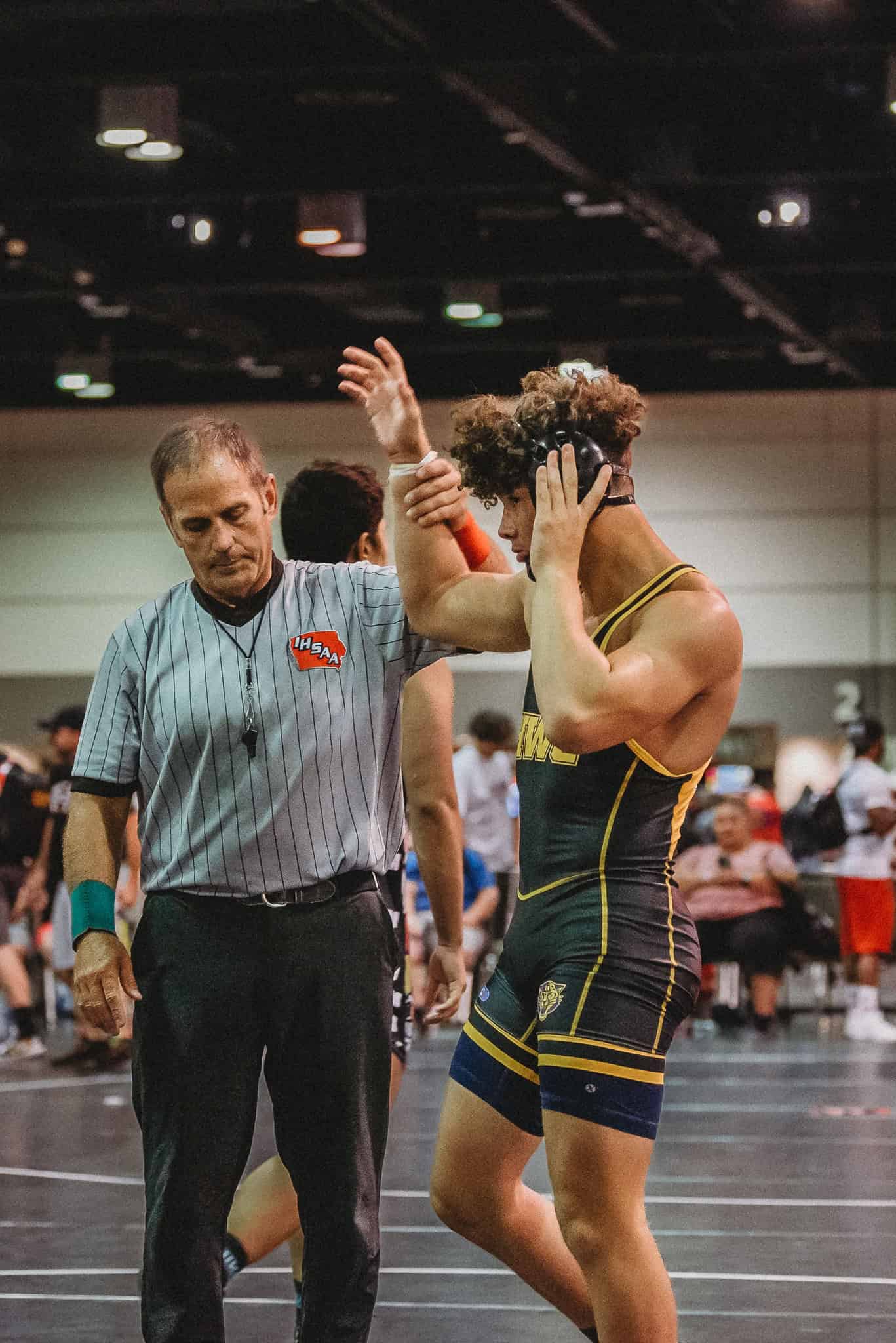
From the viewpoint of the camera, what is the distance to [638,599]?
3.15 metres

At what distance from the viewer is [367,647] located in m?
3.31

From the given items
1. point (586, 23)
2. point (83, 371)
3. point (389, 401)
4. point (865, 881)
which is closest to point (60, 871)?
point (865, 881)

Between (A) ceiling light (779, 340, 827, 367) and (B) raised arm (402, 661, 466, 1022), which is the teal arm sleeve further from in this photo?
(A) ceiling light (779, 340, 827, 367)

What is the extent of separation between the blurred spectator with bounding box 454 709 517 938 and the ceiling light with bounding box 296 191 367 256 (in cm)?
334

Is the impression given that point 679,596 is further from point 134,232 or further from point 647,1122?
point 134,232

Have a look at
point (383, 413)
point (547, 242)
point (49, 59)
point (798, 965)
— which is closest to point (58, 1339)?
point (383, 413)

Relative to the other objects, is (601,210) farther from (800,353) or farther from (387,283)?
(800,353)

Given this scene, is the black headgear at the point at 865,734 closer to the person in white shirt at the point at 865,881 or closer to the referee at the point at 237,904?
the person in white shirt at the point at 865,881

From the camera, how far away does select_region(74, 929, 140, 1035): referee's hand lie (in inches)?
125

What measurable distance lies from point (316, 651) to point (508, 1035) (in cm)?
72

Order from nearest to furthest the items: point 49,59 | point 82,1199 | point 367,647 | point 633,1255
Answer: point 633,1255 → point 367,647 → point 82,1199 → point 49,59

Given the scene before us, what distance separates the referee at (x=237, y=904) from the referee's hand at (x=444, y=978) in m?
0.64

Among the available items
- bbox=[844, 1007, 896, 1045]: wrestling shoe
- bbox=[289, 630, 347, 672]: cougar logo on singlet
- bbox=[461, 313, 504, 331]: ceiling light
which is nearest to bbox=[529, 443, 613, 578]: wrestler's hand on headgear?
bbox=[289, 630, 347, 672]: cougar logo on singlet

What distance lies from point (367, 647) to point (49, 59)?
7526 millimetres
